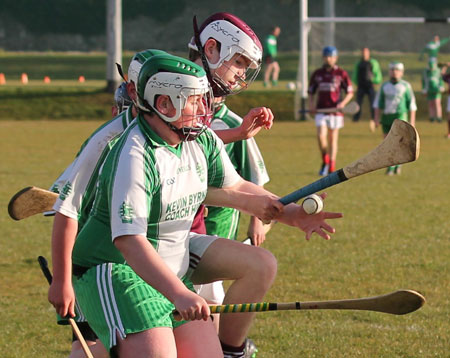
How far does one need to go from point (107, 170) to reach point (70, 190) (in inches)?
12.3

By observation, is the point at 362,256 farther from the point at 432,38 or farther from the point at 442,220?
the point at 432,38

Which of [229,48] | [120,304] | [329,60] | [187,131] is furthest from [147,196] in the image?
[329,60]

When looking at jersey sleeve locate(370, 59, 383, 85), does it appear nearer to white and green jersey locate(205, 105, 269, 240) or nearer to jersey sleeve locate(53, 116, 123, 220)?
white and green jersey locate(205, 105, 269, 240)

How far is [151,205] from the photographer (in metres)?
4.07

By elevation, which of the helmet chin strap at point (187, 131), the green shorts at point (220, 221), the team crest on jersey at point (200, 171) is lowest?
the green shorts at point (220, 221)

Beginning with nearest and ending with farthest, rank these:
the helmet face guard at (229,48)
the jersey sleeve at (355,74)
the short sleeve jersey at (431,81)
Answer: the helmet face guard at (229,48), the short sleeve jersey at (431,81), the jersey sleeve at (355,74)

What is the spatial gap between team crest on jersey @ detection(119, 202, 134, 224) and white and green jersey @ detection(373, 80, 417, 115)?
1241 centimetres

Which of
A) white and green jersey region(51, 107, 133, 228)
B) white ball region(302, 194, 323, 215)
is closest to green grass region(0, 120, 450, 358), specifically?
white ball region(302, 194, 323, 215)

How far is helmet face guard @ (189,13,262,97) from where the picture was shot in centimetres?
489

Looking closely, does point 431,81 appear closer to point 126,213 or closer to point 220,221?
point 220,221

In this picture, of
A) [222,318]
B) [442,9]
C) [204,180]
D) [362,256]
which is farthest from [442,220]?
[442,9]

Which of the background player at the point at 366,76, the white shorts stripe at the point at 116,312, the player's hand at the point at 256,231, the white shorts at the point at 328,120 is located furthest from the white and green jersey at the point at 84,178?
the background player at the point at 366,76

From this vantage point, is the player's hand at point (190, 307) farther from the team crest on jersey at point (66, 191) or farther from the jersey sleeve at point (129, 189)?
the team crest on jersey at point (66, 191)

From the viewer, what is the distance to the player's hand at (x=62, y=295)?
13.7 ft
